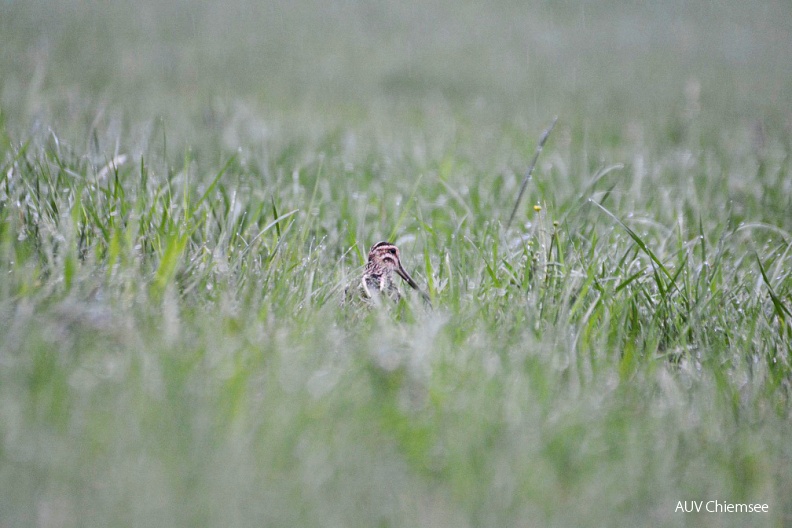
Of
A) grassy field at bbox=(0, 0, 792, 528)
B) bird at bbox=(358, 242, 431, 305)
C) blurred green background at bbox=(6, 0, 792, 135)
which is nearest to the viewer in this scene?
grassy field at bbox=(0, 0, 792, 528)

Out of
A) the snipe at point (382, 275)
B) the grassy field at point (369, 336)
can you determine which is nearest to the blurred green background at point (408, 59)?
the grassy field at point (369, 336)

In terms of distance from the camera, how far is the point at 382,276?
3.09m

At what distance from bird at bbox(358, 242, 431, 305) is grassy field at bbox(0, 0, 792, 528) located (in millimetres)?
67

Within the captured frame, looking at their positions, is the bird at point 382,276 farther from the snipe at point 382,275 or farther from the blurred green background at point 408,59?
the blurred green background at point 408,59

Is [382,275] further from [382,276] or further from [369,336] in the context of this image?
[369,336]

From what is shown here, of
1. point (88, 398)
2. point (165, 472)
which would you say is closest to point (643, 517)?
point (165, 472)

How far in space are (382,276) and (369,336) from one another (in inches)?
26.3

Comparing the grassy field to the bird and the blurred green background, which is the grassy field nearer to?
the bird

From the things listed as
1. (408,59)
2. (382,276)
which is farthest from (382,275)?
(408,59)

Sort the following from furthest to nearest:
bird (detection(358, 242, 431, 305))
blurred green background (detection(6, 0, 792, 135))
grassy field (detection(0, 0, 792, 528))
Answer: blurred green background (detection(6, 0, 792, 135))
bird (detection(358, 242, 431, 305))
grassy field (detection(0, 0, 792, 528))

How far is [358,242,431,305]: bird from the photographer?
2.99m

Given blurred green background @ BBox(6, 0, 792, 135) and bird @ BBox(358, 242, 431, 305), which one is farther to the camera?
blurred green background @ BBox(6, 0, 792, 135)

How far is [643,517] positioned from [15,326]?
1775 millimetres

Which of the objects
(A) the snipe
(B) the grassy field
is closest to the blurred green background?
(B) the grassy field
